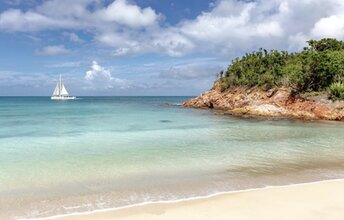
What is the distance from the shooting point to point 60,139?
24094 mm

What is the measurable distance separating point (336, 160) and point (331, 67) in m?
36.7

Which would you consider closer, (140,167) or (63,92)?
(140,167)

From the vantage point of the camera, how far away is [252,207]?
376 inches

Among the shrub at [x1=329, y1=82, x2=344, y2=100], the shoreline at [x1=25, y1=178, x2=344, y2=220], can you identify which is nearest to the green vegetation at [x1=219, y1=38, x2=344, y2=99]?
the shrub at [x1=329, y1=82, x2=344, y2=100]

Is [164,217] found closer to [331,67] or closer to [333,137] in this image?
[333,137]

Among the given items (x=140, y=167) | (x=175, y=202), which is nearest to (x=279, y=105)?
(x=140, y=167)

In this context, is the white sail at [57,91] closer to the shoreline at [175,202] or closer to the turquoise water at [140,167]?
the turquoise water at [140,167]

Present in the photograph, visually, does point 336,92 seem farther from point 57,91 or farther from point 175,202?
point 57,91

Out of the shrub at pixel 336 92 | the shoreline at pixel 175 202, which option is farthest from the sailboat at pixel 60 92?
the shoreline at pixel 175 202

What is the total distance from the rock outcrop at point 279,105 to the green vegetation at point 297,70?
→ 4.97 feet

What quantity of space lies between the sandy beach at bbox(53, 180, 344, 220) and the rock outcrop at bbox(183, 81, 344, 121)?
34.5 metres

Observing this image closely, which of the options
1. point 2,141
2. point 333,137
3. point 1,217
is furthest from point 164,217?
point 333,137

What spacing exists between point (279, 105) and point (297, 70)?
7.11 m

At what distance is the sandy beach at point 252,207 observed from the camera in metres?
8.90
